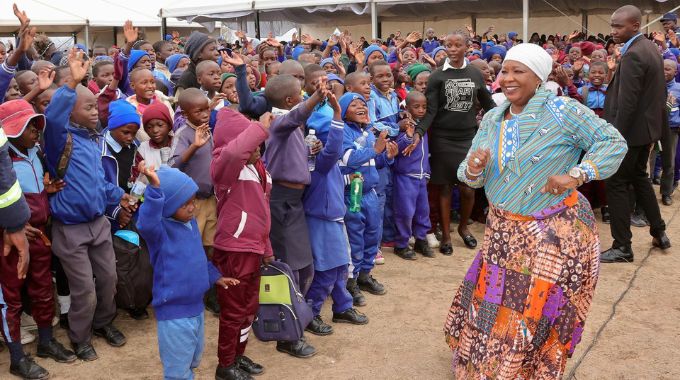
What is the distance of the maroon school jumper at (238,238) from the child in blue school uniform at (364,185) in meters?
1.15

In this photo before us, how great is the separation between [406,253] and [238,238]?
2.97 m

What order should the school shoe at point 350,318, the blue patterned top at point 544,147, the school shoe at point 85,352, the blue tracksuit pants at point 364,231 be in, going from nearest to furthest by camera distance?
the blue patterned top at point 544,147 → the school shoe at point 85,352 → the school shoe at point 350,318 → the blue tracksuit pants at point 364,231

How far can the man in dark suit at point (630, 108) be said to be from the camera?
6.12m

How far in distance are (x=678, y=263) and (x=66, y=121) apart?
17.5 ft

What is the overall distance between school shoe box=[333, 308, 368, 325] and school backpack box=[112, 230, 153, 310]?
1.35 m

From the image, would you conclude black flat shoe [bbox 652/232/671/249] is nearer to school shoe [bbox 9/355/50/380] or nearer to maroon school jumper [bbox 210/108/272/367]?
maroon school jumper [bbox 210/108/272/367]

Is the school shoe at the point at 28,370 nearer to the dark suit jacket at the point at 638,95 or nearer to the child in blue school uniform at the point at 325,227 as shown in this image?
the child in blue school uniform at the point at 325,227

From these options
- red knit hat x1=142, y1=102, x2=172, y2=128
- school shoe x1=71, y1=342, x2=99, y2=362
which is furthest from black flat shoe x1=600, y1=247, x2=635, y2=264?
school shoe x1=71, y1=342, x2=99, y2=362

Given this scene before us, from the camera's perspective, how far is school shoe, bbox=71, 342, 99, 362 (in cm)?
429

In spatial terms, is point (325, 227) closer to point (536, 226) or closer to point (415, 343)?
point (415, 343)

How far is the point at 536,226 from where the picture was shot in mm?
3426

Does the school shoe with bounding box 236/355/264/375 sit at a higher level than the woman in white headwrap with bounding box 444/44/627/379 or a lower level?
lower

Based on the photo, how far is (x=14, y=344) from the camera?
157 inches

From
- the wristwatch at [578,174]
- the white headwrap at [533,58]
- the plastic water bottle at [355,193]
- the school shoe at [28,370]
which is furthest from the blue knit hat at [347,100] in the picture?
the school shoe at [28,370]
